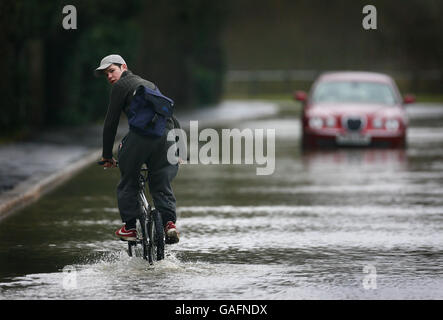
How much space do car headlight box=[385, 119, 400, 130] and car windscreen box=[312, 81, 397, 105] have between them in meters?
1.09

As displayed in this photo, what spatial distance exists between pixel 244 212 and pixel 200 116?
70.7 ft

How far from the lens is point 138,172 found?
9.02m

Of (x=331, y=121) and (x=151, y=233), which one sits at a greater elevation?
(x=331, y=121)

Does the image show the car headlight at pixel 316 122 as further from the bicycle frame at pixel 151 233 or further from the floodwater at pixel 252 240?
the bicycle frame at pixel 151 233

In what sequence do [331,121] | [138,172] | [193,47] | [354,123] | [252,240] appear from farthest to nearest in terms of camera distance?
[193,47], [331,121], [354,123], [252,240], [138,172]

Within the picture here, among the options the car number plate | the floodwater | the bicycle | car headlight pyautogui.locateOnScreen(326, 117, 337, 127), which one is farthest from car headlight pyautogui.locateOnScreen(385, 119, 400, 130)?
the bicycle

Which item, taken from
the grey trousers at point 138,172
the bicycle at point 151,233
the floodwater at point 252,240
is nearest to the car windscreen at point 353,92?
the floodwater at point 252,240

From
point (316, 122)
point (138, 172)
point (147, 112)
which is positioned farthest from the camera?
point (316, 122)

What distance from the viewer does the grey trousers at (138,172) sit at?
29.5 ft

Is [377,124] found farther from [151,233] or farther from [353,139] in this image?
[151,233]

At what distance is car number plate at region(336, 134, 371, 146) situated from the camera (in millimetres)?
21484

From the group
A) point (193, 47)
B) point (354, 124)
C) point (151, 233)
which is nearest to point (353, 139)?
point (354, 124)

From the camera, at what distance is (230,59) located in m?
69.9

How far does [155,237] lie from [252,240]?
75.2 inches
